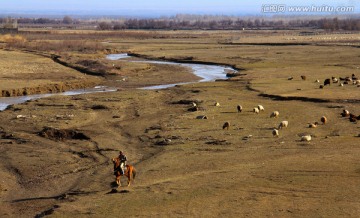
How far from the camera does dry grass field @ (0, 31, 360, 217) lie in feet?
53.5

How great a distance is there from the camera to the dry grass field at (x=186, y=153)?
53.5 feet

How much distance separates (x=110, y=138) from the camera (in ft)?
84.6

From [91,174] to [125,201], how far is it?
395 cm

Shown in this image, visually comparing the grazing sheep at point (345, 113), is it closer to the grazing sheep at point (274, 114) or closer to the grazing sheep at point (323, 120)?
the grazing sheep at point (323, 120)

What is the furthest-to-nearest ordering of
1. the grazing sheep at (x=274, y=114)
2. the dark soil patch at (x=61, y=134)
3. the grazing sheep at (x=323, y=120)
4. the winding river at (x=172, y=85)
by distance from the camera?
1. the winding river at (x=172, y=85)
2. the grazing sheep at (x=274, y=114)
3. the grazing sheep at (x=323, y=120)
4. the dark soil patch at (x=61, y=134)

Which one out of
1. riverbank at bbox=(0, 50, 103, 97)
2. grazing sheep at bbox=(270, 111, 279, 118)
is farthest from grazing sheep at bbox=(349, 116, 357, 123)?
riverbank at bbox=(0, 50, 103, 97)

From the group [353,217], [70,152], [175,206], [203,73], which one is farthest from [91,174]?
[203,73]

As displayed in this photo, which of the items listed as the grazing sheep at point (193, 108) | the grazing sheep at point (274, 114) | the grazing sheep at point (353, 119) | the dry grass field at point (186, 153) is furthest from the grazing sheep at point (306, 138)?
the grazing sheep at point (193, 108)

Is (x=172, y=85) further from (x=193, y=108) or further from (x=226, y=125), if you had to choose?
(x=226, y=125)

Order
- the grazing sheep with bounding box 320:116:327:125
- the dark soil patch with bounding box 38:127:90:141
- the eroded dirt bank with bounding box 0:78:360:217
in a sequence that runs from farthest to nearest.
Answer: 1. the grazing sheep with bounding box 320:116:327:125
2. the dark soil patch with bounding box 38:127:90:141
3. the eroded dirt bank with bounding box 0:78:360:217

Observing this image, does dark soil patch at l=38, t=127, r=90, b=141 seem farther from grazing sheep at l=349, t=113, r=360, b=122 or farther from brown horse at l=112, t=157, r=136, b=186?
grazing sheep at l=349, t=113, r=360, b=122

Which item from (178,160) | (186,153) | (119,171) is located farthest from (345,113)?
(119,171)

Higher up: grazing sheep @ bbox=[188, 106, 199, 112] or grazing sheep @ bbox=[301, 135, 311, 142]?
grazing sheep @ bbox=[301, 135, 311, 142]

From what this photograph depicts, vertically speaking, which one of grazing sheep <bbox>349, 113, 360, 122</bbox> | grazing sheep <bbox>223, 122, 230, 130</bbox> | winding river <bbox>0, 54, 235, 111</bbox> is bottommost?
winding river <bbox>0, 54, 235, 111</bbox>
